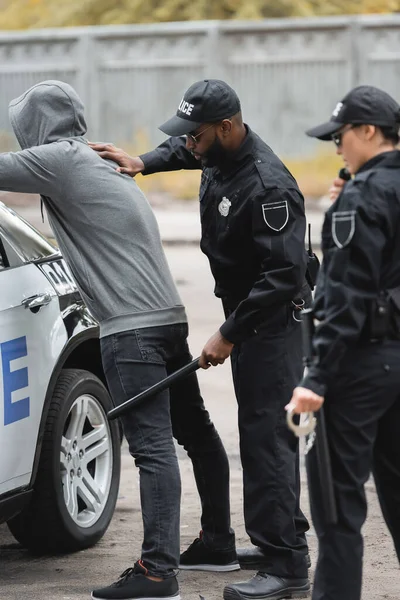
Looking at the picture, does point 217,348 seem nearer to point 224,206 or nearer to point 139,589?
point 224,206

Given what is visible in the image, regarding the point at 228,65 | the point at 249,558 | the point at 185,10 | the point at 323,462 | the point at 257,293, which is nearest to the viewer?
the point at 323,462

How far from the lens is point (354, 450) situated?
3.81 metres

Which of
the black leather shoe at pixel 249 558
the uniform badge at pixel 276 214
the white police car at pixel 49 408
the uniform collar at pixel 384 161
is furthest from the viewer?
the black leather shoe at pixel 249 558

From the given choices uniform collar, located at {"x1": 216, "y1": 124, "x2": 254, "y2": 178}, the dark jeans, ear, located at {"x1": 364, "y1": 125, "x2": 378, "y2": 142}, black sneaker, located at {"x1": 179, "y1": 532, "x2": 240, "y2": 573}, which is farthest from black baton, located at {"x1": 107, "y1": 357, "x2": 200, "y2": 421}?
ear, located at {"x1": 364, "y1": 125, "x2": 378, "y2": 142}

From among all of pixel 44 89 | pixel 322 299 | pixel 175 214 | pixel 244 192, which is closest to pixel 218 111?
pixel 244 192

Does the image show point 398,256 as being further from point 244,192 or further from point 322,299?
point 244,192

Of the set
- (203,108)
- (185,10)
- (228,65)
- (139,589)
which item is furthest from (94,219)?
(185,10)

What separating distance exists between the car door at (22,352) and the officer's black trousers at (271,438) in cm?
78

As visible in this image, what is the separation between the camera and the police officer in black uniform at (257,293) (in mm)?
4484

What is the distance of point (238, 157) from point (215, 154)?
0.08 meters

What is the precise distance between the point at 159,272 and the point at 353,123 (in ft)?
4.03

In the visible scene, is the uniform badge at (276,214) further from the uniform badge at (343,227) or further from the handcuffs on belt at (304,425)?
the handcuffs on belt at (304,425)

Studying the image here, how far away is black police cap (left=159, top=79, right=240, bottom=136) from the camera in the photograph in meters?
4.54

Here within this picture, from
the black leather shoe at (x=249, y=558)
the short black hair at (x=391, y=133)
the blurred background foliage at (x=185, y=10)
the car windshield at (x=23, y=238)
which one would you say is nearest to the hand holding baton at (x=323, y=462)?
the short black hair at (x=391, y=133)
